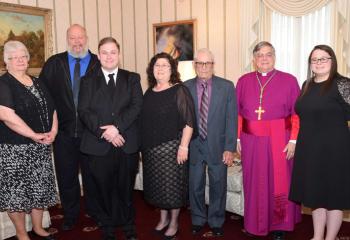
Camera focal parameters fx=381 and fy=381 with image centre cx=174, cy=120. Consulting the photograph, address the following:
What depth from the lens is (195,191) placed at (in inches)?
133

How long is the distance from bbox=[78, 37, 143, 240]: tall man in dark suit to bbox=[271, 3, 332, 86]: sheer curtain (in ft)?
7.69

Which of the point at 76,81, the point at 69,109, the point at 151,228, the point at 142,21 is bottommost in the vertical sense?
the point at 151,228

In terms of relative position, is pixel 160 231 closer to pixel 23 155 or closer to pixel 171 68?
pixel 23 155

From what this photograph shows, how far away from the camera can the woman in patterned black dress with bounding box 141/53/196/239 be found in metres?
3.04

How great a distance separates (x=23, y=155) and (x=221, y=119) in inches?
63.7

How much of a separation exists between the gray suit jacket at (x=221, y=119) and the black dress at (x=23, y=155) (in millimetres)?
1310

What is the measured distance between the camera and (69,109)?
3.44 m

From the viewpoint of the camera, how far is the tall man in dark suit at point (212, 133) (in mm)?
3227

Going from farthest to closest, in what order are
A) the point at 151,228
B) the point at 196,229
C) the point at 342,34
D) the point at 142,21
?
the point at 142,21
the point at 342,34
the point at 151,228
the point at 196,229

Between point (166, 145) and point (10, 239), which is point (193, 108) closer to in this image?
point (166, 145)

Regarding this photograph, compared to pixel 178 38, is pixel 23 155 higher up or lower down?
lower down

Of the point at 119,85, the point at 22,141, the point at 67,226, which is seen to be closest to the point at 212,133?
the point at 119,85

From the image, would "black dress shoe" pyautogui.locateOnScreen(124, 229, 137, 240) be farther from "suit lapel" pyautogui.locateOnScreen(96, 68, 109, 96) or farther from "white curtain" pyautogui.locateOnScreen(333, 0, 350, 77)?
"white curtain" pyautogui.locateOnScreen(333, 0, 350, 77)

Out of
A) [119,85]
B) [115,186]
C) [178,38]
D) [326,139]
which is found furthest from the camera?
[178,38]
